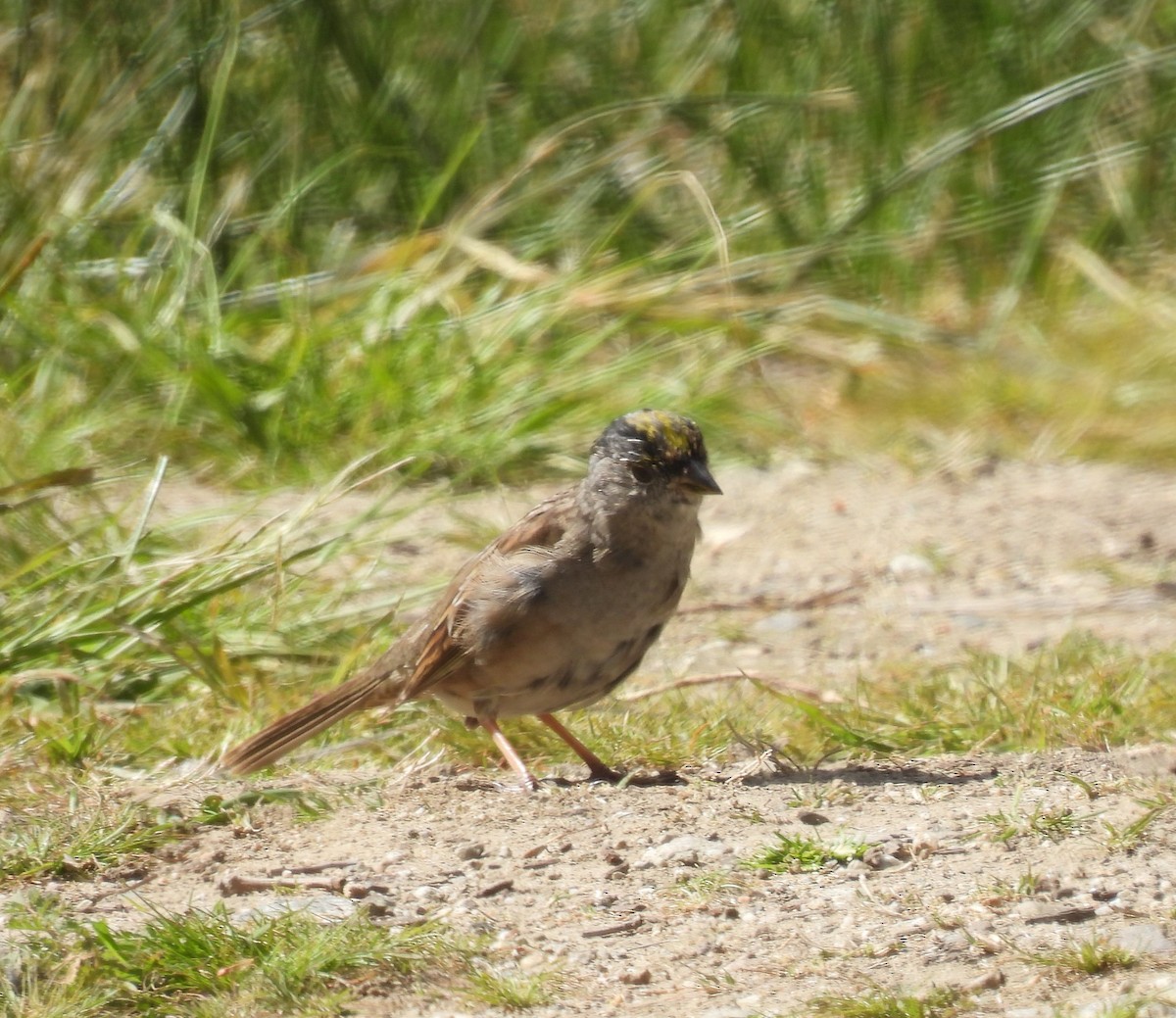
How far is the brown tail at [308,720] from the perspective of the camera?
15.9ft

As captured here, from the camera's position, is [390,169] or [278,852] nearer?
[278,852]

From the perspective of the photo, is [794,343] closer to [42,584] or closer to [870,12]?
[870,12]

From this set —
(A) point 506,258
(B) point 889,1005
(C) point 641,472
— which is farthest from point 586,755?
(A) point 506,258

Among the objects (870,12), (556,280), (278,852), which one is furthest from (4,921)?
(870,12)

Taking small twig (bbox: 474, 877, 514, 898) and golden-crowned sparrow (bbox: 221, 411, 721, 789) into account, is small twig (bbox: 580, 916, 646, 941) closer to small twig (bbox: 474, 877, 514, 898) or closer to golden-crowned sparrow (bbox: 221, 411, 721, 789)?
small twig (bbox: 474, 877, 514, 898)

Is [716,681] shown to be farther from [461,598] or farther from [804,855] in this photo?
[804,855]

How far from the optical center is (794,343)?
8.98 metres

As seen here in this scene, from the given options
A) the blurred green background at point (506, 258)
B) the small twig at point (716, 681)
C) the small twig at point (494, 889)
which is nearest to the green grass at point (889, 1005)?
the small twig at point (494, 889)

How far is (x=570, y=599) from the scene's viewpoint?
4672mm

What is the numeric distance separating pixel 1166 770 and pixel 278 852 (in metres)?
2.06

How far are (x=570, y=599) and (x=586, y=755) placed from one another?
0.45 metres

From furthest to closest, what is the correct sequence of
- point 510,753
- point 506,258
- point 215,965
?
point 506,258 < point 510,753 < point 215,965

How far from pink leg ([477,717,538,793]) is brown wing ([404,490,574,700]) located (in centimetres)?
18

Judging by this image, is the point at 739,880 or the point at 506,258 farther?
the point at 506,258
